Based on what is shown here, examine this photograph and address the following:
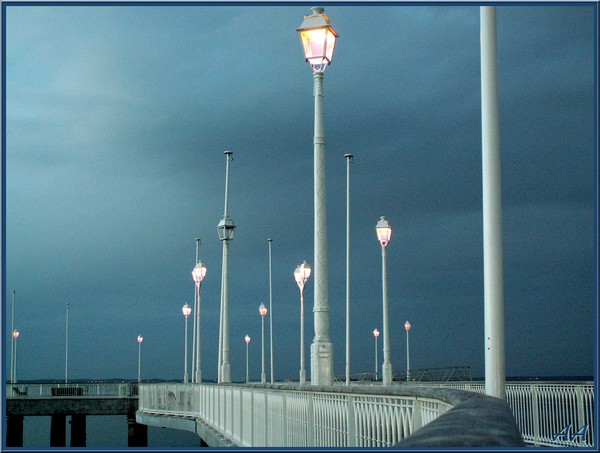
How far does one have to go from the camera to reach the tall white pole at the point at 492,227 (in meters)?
10.5

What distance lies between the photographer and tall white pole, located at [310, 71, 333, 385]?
16484 mm

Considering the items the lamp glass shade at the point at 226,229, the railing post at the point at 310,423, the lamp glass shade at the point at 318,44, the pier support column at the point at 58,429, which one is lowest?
the pier support column at the point at 58,429

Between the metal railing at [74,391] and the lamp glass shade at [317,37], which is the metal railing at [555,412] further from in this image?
the metal railing at [74,391]

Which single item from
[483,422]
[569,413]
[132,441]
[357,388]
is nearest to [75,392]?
[132,441]

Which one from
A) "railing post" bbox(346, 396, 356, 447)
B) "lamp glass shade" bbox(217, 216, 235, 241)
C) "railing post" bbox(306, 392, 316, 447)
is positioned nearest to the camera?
"railing post" bbox(346, 396, 356, 447)

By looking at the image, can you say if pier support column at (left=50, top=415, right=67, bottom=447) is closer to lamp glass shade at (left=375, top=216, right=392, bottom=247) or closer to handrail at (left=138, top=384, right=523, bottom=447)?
lamp glass shade at (left=375, top=216, right=392, bottom=247)

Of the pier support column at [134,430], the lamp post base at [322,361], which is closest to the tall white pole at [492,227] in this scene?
the lamp post base at [322,361]

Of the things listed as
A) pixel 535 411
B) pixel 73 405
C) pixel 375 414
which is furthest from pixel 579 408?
pixel 73 405

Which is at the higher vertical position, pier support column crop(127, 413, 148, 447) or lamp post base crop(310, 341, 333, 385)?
lamp post base crop(310, 341, 333, 385)

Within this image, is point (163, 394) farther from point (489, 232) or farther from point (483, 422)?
point (483, 422)

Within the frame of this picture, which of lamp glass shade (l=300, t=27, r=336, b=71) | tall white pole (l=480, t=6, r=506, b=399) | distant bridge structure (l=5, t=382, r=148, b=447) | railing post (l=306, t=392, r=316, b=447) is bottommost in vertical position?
distant bridge structure (l=5, t=382, r=148, b=447)

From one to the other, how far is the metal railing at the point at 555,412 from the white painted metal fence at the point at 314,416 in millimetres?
4937

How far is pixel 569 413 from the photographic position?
2072 centimetres

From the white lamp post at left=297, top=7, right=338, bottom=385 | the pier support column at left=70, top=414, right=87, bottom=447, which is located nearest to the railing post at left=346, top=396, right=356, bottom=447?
the white lamp post at left=297, top=7, right=338, bottom=385
